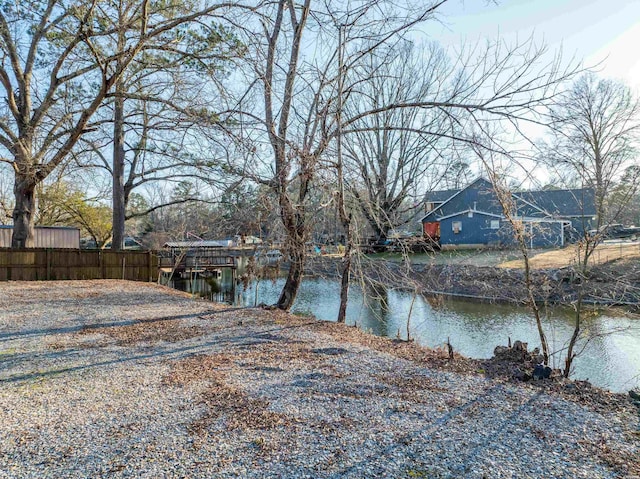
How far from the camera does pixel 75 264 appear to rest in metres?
14.8

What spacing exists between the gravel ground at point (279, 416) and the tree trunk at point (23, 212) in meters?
8.30

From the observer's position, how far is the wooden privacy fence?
1362cm

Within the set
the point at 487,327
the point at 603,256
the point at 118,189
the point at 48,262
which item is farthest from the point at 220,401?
the point at 603,256

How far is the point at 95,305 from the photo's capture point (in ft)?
29.1

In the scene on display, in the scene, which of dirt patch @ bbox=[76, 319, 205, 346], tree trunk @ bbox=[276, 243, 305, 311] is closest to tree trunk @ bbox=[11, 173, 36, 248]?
dirt patch @ bbox=[76, 319, 205, 346]

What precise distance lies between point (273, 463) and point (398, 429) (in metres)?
0.98

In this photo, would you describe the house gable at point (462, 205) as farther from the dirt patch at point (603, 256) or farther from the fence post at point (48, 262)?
the fence post at point (48, 262)

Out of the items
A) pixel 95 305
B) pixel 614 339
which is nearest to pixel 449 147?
pixel 614 339

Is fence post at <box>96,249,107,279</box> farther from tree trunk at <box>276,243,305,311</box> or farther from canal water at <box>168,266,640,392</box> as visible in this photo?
tree trunk at <box>276,243,305,311</box>

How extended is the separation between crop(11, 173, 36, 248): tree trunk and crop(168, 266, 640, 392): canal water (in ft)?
23.1

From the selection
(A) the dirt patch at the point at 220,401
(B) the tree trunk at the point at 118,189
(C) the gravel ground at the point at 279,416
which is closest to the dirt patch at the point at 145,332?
(C) the gravel ground at the point at 279,416

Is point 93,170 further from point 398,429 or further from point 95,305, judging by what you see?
point 398,429

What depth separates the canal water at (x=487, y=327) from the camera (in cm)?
776

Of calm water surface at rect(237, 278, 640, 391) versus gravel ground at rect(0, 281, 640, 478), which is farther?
calm water surface at rect(237, 278, 640, 391)
